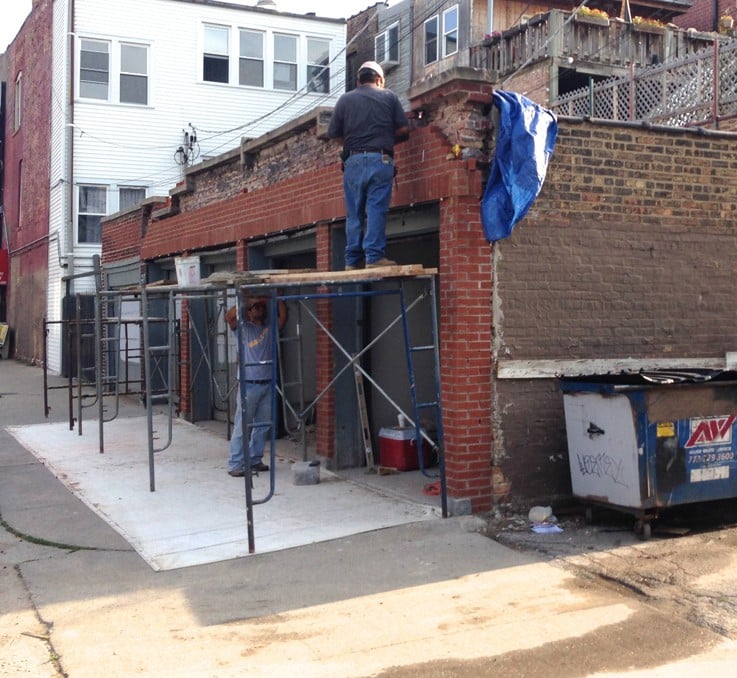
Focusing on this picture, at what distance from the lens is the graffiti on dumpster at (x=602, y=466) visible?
7117 mm

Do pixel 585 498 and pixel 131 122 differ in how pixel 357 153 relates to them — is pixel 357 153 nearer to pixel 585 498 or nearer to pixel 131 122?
pixel 585 498

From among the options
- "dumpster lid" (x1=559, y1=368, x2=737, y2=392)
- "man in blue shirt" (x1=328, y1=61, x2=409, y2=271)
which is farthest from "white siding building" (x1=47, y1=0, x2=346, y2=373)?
"dumpster lid" (x1=559, y1=368, x2=737, y2=392)

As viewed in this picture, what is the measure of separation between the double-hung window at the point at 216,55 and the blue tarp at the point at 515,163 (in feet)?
61.1

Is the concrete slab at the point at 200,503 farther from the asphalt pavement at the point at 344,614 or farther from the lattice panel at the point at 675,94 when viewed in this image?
the lattice panel at the point at 675,94

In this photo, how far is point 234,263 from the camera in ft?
42.6

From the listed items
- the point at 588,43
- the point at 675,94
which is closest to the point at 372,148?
the point at 675,94

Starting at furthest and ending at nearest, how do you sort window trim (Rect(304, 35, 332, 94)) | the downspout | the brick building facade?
window trim (Rect(304, 35, 332, 94)) → the downspout → the brick building facade

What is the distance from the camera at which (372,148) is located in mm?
7934

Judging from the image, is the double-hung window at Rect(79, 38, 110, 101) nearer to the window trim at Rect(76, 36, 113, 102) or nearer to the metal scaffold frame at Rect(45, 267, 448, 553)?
the window trim at Rect(76, 36, 113, 102)

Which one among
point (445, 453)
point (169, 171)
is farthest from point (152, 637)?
point (169, 171)

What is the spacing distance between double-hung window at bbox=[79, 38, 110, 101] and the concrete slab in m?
14.3

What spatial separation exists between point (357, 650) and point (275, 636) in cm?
54

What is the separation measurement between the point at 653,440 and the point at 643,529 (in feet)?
2.37

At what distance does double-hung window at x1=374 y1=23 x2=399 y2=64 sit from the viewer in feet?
86.6
